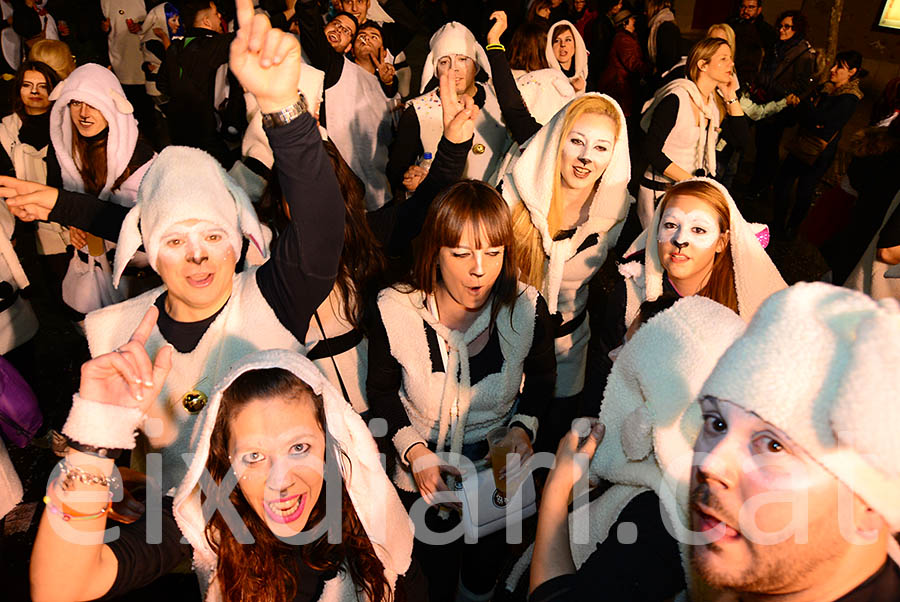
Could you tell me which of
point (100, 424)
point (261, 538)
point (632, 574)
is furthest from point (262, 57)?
point (632, 574)

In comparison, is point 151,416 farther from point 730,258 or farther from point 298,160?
point 730,258

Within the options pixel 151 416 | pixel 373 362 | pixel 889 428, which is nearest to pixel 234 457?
pixel 151 416

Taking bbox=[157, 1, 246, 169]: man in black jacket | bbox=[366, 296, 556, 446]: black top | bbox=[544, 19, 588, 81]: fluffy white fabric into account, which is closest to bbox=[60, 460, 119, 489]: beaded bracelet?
bbox=[366, 296, 556, 446]: black top

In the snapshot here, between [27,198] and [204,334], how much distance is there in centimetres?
104

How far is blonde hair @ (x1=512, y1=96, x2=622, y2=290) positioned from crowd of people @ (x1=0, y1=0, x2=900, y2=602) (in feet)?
0.06

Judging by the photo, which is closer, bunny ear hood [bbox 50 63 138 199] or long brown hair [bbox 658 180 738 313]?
long brown hair [bbox 658 180 738 313]

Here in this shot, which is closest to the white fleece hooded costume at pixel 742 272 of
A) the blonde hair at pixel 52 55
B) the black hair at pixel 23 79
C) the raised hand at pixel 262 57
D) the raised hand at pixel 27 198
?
the raised hand at pixel 262 57

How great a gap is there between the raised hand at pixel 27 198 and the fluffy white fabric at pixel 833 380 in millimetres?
2756

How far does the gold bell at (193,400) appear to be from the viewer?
2.42 meters

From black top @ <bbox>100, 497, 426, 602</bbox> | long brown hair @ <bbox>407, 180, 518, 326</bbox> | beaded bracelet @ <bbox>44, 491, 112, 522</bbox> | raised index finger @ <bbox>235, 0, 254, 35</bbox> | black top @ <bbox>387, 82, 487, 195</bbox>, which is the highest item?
raised index finger @ <bbox>235, 0, 254, 35</bbox>

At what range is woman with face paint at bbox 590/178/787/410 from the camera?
2.94m

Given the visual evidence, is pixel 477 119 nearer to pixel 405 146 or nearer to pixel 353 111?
pixel 405 146

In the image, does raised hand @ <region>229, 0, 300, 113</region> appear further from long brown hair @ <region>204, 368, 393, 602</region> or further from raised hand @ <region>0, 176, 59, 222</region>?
raised hand @ <region>0, 176, 59, 222</region>

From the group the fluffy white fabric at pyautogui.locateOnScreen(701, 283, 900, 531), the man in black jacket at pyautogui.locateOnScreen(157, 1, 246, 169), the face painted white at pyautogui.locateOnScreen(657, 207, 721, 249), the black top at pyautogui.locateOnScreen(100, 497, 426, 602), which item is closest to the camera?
A: the fluffy white fabric at pyautogui.locateOnScreen(701, 283, 900, 531)
